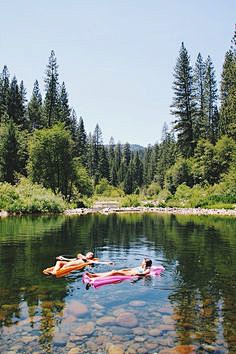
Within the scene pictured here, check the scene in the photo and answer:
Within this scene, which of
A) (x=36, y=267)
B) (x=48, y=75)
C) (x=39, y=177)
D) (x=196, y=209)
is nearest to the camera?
(x=36, y=267)

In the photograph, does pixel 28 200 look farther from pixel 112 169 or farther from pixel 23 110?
pixel 112 169

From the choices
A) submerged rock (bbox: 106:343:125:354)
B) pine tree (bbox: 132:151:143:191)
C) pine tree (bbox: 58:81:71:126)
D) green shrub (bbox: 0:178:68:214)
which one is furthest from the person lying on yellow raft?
pine tree (bbox: 132:151:143:191)

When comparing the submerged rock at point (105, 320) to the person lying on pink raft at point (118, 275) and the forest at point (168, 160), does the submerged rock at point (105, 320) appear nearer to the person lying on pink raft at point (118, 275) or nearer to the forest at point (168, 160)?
the person lying on pink raft at point (118, 275)

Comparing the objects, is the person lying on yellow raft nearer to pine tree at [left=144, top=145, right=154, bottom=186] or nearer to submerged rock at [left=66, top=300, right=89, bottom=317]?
submerged rock at [left=66, top=300, right=89, bottom=317]

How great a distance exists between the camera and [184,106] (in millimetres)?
53406

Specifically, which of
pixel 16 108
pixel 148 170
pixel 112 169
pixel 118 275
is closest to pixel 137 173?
pixel 148 170

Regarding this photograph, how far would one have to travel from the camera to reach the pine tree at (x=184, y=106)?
173 ft

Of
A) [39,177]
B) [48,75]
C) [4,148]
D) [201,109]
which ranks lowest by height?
[39,177]

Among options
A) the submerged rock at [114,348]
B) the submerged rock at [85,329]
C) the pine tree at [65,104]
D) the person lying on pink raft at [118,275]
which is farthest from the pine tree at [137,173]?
the submerged rock at [114,348]

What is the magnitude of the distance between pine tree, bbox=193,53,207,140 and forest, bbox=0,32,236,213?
0.13m

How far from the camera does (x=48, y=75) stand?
51.2m

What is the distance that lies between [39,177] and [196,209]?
656 inches

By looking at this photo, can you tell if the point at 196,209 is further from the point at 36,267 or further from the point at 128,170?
the point at 128,170

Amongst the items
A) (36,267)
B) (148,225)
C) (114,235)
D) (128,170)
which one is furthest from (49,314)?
(128,170)
